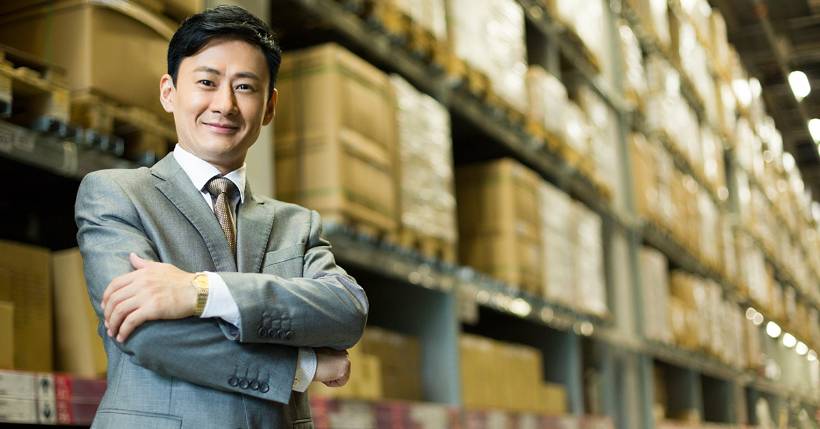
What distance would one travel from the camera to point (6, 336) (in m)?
1.92

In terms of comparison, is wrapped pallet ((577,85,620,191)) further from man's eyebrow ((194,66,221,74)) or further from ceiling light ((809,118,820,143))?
ceiling light ((809,118,820,143))

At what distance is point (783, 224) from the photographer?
516 inches

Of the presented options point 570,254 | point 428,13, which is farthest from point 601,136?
point 428,13

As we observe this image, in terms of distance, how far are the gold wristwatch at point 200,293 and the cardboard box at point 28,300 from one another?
0.79 m

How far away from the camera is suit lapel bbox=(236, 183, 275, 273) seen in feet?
5.25

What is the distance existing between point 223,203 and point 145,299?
30 centimetres

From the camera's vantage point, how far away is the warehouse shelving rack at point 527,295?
314 cm

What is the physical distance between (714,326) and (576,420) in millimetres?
3404

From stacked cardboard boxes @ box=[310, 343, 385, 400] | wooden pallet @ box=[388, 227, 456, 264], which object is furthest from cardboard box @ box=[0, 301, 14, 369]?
wooden pallet @ box=[388, 227, 456, 264]

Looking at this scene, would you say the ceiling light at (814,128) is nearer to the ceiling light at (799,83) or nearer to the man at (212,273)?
the ceiling light at (799,83)

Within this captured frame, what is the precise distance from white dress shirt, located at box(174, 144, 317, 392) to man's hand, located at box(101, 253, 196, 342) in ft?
0.10

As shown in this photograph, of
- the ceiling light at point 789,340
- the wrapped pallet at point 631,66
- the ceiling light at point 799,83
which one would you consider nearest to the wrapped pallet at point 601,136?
the wrapped pallet at point 631,66

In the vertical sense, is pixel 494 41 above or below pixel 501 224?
above

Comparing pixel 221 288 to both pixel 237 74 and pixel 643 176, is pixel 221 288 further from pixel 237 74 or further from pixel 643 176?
pixel 643 176
